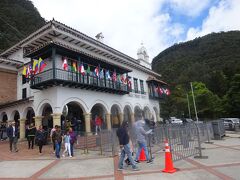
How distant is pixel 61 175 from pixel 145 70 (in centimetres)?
2381

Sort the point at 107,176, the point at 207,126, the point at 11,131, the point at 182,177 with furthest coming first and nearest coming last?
the point at 207,126 → the point at 11,131 → the point at 107,176 → the point at 182,177

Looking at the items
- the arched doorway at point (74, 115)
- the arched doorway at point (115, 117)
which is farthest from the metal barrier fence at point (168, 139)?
the arched doorway at point (115, 117)

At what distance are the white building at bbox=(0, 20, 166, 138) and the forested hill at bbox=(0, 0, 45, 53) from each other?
42.8 feet

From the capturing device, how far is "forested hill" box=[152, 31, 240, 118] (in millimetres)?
40372

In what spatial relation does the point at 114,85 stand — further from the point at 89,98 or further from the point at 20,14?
the point at 20,14

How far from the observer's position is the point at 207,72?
6106 centimetres

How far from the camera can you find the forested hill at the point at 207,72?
4037cm

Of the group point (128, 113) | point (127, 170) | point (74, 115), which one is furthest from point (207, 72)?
point (127, 170)

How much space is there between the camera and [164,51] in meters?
87.1

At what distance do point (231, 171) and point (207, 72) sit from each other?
195 feet

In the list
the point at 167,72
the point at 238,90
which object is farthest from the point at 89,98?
the point at 167,72

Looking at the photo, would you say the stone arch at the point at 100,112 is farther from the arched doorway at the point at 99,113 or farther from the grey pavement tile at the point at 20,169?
the grey pavement tile at the point at 20,169

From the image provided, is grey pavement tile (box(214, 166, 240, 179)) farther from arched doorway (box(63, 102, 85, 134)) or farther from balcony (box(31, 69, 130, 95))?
arched doorway (box(63, 102, 85, 134))

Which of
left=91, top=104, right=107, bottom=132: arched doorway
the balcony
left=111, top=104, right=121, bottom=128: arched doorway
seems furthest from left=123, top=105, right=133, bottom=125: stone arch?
the balcony
